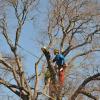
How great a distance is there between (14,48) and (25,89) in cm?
239

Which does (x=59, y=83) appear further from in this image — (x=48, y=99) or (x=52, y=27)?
(x=52, y=27)

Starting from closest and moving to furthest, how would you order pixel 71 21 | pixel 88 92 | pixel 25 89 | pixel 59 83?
1. pixel 59 83
2. pixel 88 92
3. pixel 25 89
4. pixel 71 21

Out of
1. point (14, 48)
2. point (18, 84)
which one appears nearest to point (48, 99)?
point (18, 84)

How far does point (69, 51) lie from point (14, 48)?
3241 mm

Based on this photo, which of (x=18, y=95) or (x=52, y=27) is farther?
(x=52, y=27)

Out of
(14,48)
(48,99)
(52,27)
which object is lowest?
(48,99)

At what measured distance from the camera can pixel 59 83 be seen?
1453 centimetres

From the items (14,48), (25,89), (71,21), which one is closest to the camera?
(25,89)

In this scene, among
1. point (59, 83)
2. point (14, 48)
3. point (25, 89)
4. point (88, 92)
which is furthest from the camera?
point (14, 48)

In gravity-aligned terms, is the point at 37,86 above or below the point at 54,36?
below

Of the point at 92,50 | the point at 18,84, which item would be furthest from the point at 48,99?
the point at 92,50

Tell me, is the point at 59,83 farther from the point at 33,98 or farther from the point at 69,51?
the point at 69,51

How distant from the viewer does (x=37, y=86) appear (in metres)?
17.5

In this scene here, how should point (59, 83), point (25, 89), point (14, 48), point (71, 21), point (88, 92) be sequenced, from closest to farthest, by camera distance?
point (59, 83) → point (88, 92) → point (25, 89) → point (14, 48) → point (71, 21)
